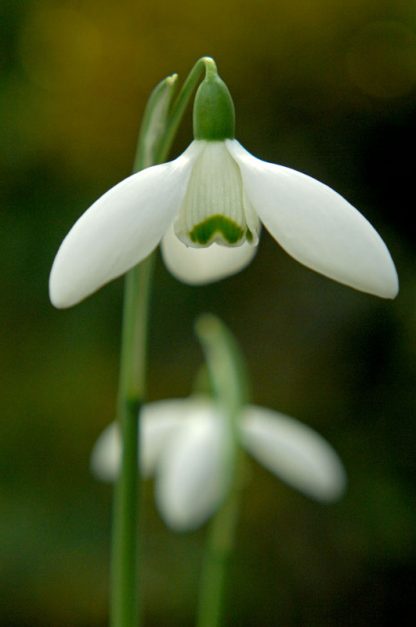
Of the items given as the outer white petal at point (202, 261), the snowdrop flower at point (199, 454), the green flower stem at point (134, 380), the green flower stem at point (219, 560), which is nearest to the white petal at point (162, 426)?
the snowdrop flower at point (199, 454)

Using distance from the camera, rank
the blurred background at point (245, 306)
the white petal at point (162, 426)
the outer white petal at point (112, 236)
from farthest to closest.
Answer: the blurred background at point (245, 306) → the white petal at point (162, 426) → the outer white petal at point (112, 236)

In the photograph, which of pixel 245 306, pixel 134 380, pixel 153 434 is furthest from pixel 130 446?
pixel 245 306

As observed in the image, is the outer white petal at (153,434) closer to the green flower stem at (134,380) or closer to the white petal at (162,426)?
the white petal at (162,426)

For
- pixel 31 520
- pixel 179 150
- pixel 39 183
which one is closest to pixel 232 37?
pixel 179 150

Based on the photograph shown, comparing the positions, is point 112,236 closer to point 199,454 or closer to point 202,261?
point 202,261

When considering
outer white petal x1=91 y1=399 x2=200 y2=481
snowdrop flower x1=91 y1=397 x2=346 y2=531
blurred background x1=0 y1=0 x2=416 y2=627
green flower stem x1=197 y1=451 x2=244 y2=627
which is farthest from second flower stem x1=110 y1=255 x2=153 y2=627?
blurred background x1=0 y1=0 x2=416 y2=627

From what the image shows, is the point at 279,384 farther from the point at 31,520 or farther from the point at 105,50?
the point at 105,50
